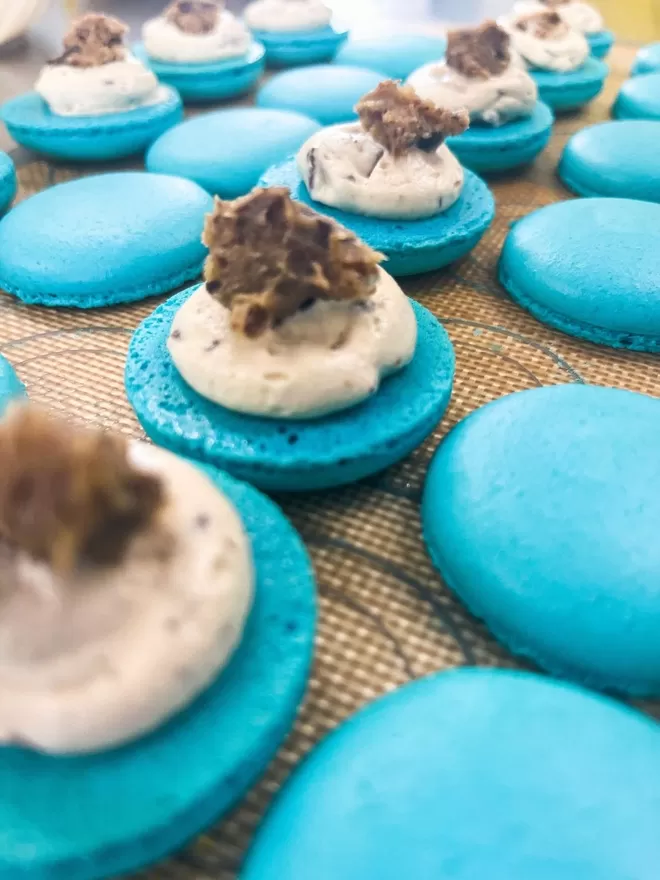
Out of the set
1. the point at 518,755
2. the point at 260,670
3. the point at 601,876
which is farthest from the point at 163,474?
the point at 601,876

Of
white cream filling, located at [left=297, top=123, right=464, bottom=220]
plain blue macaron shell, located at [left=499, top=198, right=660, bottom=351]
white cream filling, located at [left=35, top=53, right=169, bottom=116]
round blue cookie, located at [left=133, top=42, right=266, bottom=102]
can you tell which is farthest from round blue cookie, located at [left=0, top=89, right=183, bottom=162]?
plain blue macaron shell, located at [left=499, top=198, right=660, bottom=351]

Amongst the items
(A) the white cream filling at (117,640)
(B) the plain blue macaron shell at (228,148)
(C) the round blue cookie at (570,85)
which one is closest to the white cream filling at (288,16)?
(C) the round blue cookie at (570,85)

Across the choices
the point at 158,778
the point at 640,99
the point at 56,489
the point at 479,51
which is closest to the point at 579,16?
the point at 640,99

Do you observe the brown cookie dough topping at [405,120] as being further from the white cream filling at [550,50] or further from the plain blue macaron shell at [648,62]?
the plain blue macaron shell at [648,62]

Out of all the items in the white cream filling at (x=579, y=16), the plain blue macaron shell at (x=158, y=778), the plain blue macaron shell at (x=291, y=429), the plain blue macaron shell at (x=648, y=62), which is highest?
the white cream filling at (x=579, y=16)

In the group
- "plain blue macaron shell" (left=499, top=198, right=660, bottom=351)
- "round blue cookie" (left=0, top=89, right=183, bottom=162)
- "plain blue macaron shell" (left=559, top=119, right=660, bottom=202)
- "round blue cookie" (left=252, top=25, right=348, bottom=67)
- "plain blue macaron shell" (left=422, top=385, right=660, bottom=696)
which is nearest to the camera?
"plain blue macaron shell" (left=422, top=385, right=660, bottom=696)

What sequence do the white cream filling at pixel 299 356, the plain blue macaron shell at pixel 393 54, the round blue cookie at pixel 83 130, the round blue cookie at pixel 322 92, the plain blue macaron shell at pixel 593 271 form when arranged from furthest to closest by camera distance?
the plain blue macaron shell at pixel 393 54 < the round blue cookie at pixel 322 92 < the round blue cookie at pixel 83 130 < the plain blue macaron shell at pixel 593 271 < the white cream filling at pixel 299 356

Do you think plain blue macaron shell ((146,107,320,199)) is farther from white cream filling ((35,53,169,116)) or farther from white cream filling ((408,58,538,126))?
white cream filling ((408,58,538,126))
